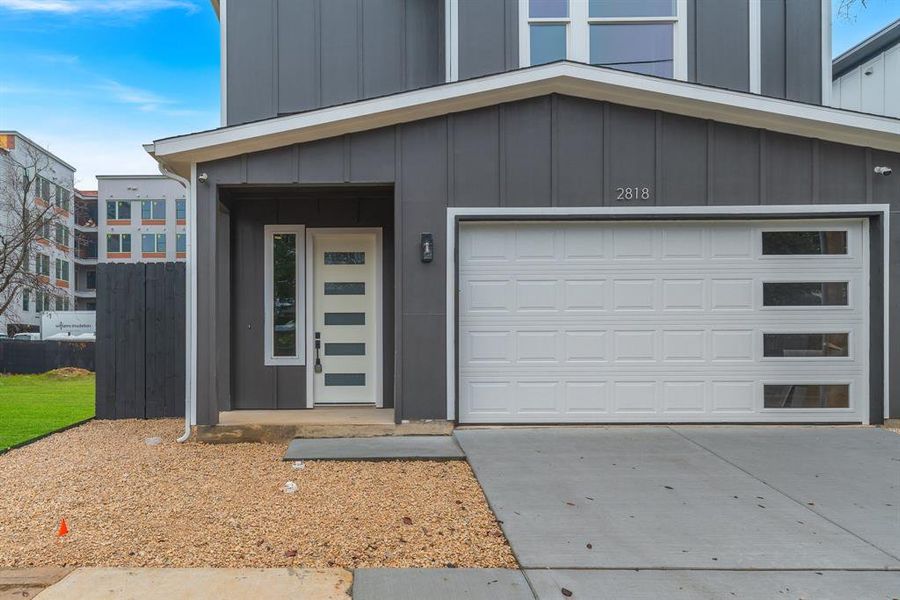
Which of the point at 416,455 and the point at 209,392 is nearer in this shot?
the point at 416,455

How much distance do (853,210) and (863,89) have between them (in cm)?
549

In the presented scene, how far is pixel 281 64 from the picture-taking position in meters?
7.78

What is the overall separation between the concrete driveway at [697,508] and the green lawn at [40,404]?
5556 mm

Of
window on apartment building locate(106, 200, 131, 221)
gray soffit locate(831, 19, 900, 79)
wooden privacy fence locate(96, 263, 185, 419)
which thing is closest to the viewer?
wooden privacy fence locate(96, 263, 185, 419)

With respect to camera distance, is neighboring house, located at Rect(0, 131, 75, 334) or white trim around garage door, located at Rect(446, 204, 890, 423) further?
neighboring house, located at Rect(0, 131, 75, 334)

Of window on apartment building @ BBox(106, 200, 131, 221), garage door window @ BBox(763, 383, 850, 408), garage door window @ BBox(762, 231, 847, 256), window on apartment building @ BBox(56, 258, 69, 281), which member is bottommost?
garage door window @ BBox(763, 383, 850, 408)

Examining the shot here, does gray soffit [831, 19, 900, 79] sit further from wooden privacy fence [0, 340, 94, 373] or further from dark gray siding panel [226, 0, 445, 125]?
wooden privacy fence [0, 340, 94, 373]

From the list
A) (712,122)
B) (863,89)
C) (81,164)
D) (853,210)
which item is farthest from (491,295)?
(81,164)

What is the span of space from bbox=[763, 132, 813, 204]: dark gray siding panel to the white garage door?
32 centimetres

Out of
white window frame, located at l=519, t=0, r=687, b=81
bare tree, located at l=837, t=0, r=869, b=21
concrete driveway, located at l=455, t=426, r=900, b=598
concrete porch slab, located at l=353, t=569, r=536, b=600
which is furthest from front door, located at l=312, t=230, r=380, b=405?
bare tree, located at l=837, t=0, r=869, b=21

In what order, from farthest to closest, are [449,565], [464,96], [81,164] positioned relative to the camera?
[81,164] < [464,96] < [449,565]

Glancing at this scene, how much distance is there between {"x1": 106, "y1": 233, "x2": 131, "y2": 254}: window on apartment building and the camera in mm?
39906

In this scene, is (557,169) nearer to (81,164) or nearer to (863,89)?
(863,89)

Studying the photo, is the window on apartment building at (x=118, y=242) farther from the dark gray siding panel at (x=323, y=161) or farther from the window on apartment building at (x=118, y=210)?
the dark gray siding panel at (x=323, y=161)
